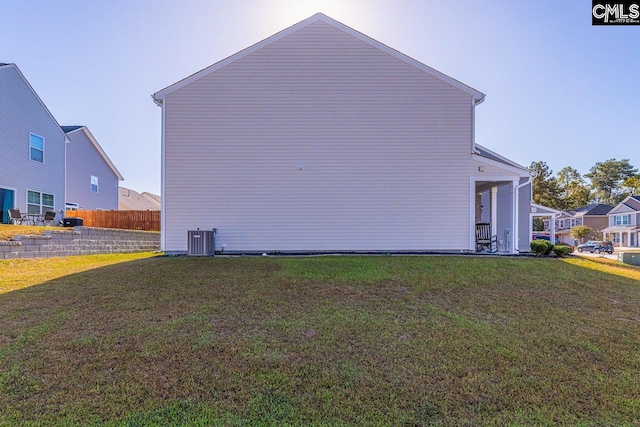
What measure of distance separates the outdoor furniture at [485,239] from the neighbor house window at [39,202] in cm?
1883

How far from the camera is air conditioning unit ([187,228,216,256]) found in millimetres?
9969

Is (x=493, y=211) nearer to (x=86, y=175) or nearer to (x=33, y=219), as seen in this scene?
(x=33, y=219)

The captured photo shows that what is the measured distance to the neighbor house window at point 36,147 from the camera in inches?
575

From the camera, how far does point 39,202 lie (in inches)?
594

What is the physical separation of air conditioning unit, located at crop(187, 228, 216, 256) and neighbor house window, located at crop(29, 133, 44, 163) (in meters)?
10.6

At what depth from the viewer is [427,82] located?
34.7ft

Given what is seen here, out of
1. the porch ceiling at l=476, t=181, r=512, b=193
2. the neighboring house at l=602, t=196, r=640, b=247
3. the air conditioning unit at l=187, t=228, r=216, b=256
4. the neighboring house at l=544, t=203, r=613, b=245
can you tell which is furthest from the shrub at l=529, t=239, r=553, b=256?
the neighboring house at l=544, t=203, r=613, b=245

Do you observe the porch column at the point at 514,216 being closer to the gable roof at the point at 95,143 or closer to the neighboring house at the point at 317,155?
the neighboring house at the point at 317,155

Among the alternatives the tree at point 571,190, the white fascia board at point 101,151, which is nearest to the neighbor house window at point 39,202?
the white fascia board at point 101,151

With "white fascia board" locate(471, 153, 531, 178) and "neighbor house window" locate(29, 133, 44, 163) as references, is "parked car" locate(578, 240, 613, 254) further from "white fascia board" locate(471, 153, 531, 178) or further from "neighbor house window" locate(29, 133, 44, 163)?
"neighbor house window" locate(29, 133, 44, 163)

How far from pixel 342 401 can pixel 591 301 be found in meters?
5.45

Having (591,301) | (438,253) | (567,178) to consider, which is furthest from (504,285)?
(567,178)

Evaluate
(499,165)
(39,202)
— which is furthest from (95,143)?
(499,165)

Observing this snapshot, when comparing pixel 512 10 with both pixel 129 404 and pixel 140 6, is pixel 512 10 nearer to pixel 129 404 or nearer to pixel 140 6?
pixel 140 6
